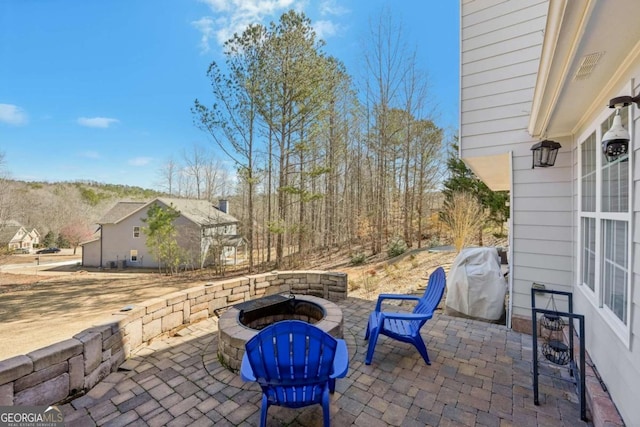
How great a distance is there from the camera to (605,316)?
2160mm

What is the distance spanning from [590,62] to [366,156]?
13398mm

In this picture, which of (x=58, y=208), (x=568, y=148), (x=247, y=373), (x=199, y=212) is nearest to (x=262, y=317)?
(x=247, y=373)

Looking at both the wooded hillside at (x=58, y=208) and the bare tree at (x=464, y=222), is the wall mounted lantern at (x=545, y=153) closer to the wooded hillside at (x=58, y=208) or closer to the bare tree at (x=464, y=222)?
the bare tree at (x=464, y=222)

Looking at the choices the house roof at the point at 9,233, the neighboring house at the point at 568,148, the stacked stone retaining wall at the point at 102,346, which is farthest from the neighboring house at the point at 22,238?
the neighboring house at the point at 568,148

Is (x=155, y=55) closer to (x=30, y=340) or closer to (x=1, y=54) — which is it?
(x=1, y=54)

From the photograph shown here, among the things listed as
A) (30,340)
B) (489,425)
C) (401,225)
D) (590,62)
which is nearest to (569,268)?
(489,425)

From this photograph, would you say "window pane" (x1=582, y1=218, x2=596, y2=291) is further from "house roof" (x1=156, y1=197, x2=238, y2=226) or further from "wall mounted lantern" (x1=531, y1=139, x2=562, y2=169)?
"house roof" (x1=156, y1=197, x2=238, y2=226)

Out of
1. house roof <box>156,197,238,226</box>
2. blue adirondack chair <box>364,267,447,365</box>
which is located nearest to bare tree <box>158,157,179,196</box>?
house roof <box>156,197,238,226</box>

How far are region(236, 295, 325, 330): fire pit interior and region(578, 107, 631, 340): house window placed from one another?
267 centimetres

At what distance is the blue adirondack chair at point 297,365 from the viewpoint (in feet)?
5.92

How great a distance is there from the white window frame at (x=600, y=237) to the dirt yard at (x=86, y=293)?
3.63 meters

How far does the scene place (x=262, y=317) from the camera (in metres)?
3.59

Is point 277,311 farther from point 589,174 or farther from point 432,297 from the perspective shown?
point 589,174

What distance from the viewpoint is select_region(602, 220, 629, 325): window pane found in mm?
1912
